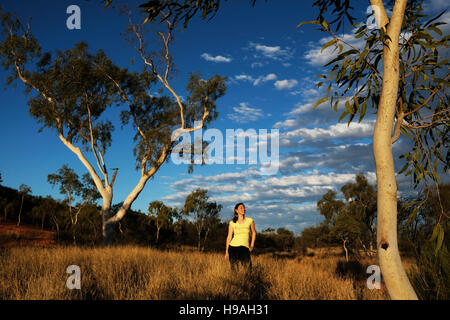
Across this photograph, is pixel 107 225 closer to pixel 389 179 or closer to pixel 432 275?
pixel 432 275

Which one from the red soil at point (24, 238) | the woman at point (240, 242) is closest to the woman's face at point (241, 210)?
the woman at point (240, 242)

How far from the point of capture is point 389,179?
126 inches

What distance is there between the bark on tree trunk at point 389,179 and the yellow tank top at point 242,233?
3941mm

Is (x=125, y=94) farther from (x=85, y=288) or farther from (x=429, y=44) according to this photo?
(x=429, y=44)

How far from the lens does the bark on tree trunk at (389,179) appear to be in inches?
119

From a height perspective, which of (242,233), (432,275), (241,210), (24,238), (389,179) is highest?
(389,179)

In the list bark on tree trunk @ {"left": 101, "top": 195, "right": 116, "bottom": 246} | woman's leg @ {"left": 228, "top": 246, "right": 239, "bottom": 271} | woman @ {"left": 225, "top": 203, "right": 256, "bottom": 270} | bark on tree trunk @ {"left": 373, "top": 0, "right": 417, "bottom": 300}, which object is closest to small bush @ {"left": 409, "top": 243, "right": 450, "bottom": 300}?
bark on tree trunk @ {"left": 373, "top": 0, "right": 417, "bottom": 300}

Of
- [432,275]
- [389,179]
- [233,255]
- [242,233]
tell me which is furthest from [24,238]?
[389,179]

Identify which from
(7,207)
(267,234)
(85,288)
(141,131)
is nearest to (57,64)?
(141,131)

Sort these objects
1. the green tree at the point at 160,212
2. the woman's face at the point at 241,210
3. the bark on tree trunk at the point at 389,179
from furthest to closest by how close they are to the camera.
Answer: the green tree at the point at 160,212, the woman's face at the point at 241,210, the bark on tree trunk at the point at 389,179

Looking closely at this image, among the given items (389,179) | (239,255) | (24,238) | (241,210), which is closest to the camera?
(389,179)

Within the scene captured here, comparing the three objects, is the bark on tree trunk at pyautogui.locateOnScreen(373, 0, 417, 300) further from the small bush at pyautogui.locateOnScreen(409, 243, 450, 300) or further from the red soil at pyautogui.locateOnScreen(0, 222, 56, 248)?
the red soil at pyautogui.locateOnScreen(0, 222, 56, 248)

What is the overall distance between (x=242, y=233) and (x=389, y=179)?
13.8ft

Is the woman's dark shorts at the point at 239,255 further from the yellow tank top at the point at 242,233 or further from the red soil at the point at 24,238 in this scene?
the red soil at the point at 24,238
